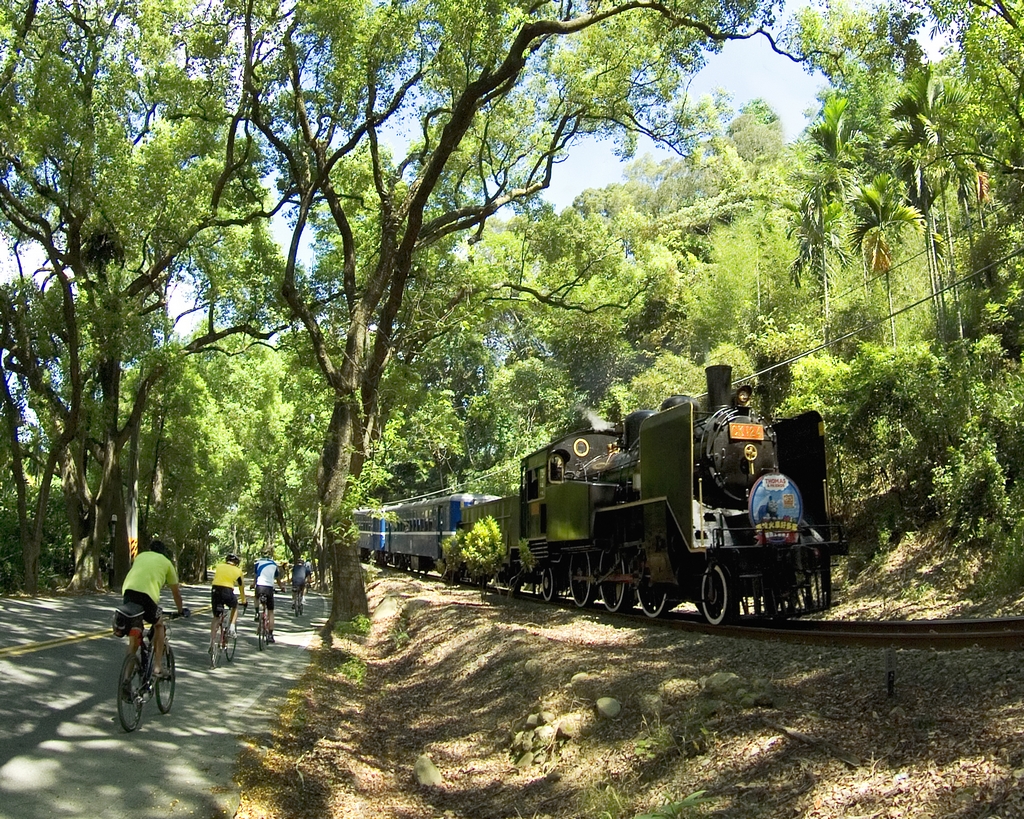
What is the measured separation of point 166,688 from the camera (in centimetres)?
873

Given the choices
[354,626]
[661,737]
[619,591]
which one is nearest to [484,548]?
[354,626]

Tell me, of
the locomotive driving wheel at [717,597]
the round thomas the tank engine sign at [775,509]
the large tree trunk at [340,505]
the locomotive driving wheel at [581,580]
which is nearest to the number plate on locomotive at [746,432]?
the round thomas the tank engine sign at [775,509]

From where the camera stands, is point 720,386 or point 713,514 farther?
point 720,386

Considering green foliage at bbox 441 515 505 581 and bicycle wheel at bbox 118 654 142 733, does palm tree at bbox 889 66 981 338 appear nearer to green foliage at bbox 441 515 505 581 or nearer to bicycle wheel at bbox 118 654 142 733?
green foliage at bbox 441 515 505 581

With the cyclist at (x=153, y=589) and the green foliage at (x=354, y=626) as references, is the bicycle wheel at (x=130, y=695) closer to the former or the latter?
the cyclist at (x=153, y=589)

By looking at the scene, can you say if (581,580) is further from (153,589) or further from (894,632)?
(153,589)

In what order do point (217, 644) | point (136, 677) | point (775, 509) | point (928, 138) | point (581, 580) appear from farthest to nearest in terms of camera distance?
point (928, 138) → point (581, 580) → point (217, 644) → point (775, 509) → point (136, 677)

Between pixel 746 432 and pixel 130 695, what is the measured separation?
8.12 metres

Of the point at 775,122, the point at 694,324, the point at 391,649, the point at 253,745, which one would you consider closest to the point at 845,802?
the point at 253,745

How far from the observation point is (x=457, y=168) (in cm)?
2267

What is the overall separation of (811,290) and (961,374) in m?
14.2

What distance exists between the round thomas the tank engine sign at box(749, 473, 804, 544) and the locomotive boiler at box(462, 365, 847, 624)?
0.04ft

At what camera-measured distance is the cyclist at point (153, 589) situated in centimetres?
819

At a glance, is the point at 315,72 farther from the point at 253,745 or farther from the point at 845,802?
the point at 845,802
